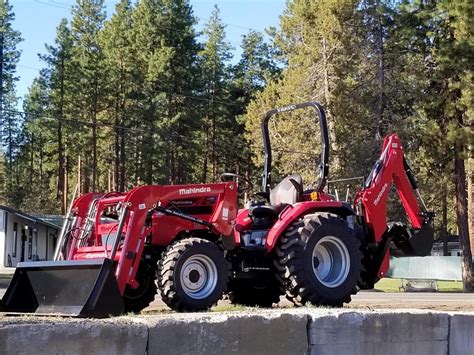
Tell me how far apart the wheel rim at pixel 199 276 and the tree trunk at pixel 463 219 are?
81.1 feet

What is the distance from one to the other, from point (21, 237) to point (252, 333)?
152 feet

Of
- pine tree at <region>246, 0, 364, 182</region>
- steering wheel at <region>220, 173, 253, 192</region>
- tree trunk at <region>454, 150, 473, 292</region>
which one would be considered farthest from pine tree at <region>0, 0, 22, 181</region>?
steering wheel at <region>220, 173, 253, 192</region>

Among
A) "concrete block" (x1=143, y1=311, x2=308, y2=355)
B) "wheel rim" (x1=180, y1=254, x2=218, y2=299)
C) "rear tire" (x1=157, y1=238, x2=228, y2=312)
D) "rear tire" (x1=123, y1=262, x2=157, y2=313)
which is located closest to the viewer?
"concrete block" (x1=143, y1=311, x2=308, y2=355)

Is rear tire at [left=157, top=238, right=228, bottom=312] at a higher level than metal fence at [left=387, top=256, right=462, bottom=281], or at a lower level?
higher

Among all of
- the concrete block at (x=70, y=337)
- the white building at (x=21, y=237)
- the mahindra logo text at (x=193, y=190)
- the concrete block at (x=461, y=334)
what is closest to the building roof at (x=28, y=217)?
the white building at (x=21, y=237)

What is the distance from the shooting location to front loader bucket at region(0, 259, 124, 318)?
599cm

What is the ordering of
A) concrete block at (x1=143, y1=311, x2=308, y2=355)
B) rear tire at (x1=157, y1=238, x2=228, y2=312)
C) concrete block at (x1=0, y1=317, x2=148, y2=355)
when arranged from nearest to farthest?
concrete block at (x1=0, y1=317, x2=148, y2=355) → concrete block at (x1=143, y1=311, x2=308, y2=355) → rear tire at (x1=157, y1=238, x2=228, y2=312)

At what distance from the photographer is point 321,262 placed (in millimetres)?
8312

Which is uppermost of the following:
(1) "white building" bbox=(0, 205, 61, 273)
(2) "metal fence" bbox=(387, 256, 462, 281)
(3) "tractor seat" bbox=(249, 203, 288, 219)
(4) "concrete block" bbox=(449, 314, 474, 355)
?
(3) "tractor seat" bbox=(249, 203, 288, 219)

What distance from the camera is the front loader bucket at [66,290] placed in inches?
236

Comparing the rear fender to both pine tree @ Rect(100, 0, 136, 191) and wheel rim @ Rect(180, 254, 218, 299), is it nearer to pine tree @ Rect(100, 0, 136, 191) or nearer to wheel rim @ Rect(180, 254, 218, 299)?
wheel rim @ Rect(180, 254, 218, 299)

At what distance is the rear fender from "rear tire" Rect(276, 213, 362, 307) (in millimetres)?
96

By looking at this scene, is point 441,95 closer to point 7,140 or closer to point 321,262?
point 321,262

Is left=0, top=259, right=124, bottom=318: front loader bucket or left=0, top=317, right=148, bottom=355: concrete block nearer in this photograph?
left=0, top=317, right=148, bottom=355: concrete block
